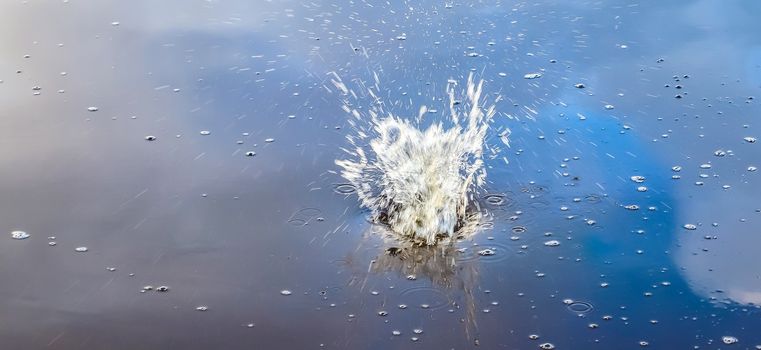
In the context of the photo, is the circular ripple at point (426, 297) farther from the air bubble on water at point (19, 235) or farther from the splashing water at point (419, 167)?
the air bubble on water at point (19, 235)

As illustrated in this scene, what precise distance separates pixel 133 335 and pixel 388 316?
28.4 inches

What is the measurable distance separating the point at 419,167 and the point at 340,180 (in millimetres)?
305

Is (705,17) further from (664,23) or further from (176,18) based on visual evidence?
(176,18)

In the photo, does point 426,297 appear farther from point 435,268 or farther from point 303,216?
point 303,216

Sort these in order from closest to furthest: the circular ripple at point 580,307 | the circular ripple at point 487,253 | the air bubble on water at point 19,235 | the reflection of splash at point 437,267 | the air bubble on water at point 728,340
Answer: the air bubble on water at point 728,340 < the circular ripple at point 580,307 < the reflection of splash at point 437,267 < the circular ripple at point 487,253 < the air bubble on water at point 19,235

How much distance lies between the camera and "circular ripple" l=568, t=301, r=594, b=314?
2.71 metres

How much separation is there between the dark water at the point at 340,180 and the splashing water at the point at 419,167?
0.25 feet

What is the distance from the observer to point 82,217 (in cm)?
313

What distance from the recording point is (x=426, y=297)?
2785mm

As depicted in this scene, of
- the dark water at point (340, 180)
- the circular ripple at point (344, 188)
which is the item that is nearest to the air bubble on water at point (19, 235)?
the dark water at point (340, 180)

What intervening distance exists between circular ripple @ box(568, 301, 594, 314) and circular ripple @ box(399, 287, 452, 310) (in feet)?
1.17

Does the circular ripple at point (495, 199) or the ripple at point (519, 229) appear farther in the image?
the circular ripple at point (495, 199)

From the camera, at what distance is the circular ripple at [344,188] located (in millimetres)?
3258

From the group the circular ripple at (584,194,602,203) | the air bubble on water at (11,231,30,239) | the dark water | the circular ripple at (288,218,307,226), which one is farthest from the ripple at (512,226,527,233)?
the air bubble on water at (11,231,30,239)
